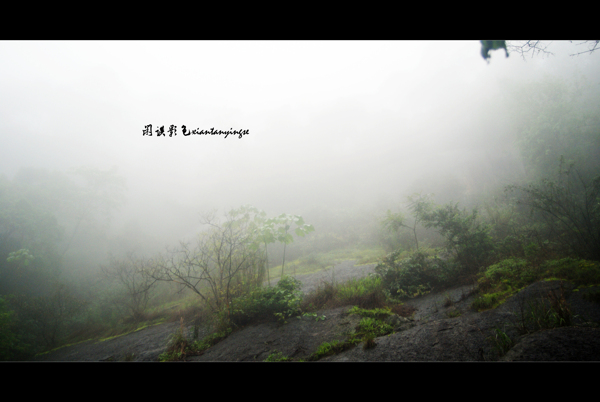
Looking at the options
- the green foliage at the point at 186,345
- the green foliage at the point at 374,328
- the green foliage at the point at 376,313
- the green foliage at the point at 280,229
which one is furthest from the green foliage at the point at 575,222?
the green foliage at the point at 186,345

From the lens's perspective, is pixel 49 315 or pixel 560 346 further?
pixel 49 315

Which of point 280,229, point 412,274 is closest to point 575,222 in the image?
point 412,274

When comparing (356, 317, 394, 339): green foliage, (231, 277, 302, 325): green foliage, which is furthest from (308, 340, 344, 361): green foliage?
(231, 277, 302, 325): green foliage

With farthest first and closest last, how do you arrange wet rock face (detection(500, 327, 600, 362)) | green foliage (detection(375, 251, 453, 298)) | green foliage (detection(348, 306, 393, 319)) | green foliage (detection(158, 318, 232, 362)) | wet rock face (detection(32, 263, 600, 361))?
green foliage (detection(375, 251, 453, 298)), green foliage (detection(348, 306, 393, 319)), green foliage (detection(158, 318, 232, 362)), wet rock face (detection(32, 263, 600, 361)), wet rock face (detection(500, 327, 600, 362))

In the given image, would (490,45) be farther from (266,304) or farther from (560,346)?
(266,304)

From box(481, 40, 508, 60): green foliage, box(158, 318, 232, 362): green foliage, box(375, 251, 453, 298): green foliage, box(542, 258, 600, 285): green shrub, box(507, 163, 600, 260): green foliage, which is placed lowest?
box(158, 318, 232, 362): green foliage

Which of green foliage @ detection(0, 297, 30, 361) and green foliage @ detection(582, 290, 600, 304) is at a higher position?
green foliage @ detection(582, 290, 600, 304)

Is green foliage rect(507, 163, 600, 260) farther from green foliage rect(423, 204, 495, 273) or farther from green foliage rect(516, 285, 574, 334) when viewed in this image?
green foliage rect(516, 285, 574, 334)

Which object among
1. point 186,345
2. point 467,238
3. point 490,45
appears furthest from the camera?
point 467,238

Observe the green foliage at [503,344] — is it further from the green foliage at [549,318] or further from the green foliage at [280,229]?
the green foliage at [280,229]

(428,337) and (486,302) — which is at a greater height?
(486,302)
